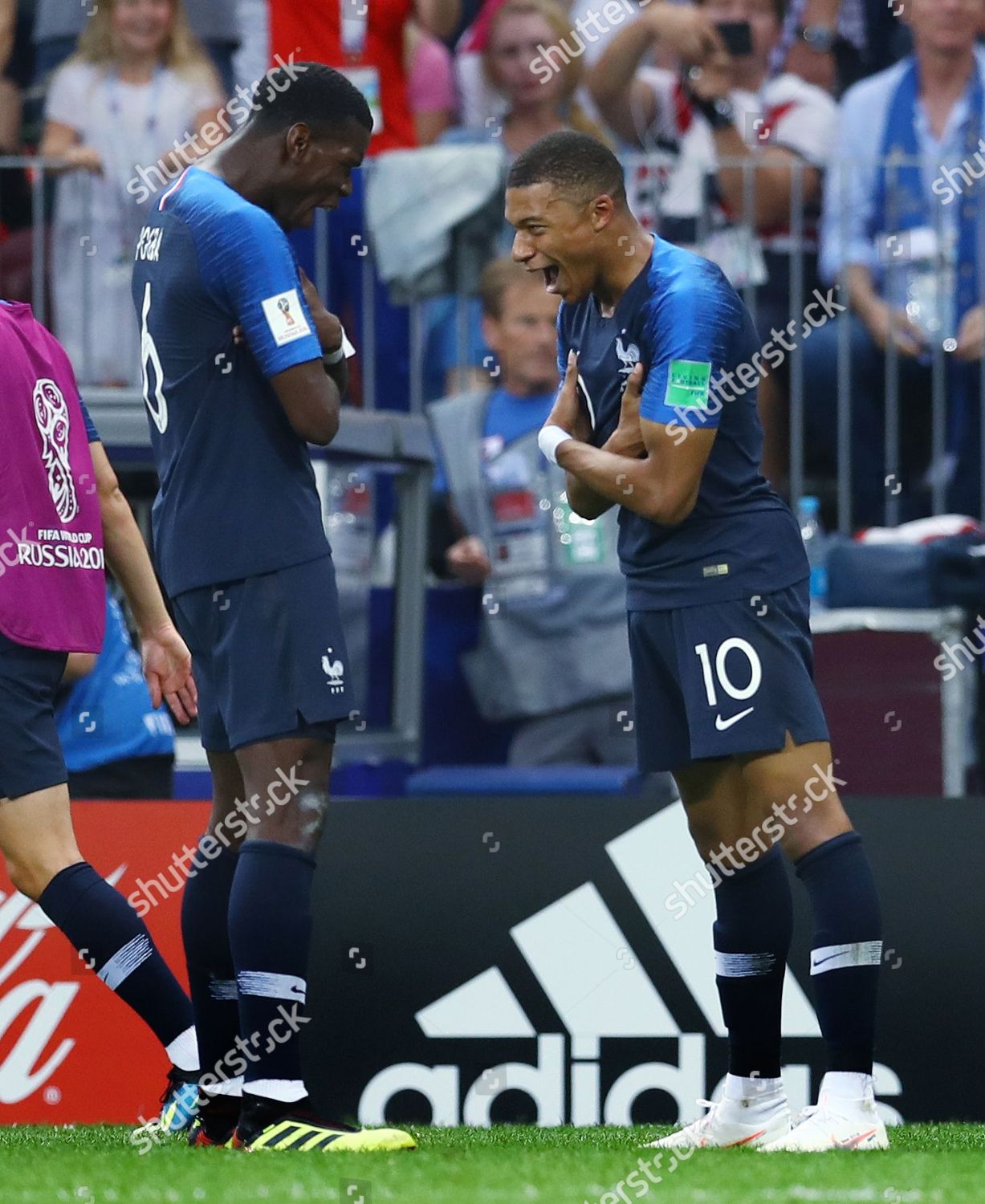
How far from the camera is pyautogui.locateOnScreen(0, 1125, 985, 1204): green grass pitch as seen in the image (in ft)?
10.1

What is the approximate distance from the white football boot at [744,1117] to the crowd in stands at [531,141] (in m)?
3.33

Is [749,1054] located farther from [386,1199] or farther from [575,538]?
[575,538]

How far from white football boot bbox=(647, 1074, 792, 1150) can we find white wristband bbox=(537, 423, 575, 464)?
4.24ft

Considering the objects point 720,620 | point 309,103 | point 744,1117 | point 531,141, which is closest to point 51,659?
point 309,103

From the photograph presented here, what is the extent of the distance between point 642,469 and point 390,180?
3.91 meters

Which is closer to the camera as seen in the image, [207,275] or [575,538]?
[207,275]

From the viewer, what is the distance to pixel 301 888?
368 cm

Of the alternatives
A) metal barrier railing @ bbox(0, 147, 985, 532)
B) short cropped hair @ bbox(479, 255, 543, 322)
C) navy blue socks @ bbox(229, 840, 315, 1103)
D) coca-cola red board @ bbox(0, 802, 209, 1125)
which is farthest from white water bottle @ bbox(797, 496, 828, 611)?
navy blue socks @ bbox(229, 840, 315, 1103)

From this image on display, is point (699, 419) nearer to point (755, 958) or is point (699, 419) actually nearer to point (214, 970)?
point (755, 958)

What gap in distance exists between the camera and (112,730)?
17.1ft

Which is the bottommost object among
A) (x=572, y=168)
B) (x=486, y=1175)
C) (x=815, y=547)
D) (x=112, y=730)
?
(x=486, y=1175)

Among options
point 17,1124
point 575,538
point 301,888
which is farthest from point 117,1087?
point 575,538

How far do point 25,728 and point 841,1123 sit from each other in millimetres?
1725

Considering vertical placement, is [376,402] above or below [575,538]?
above
